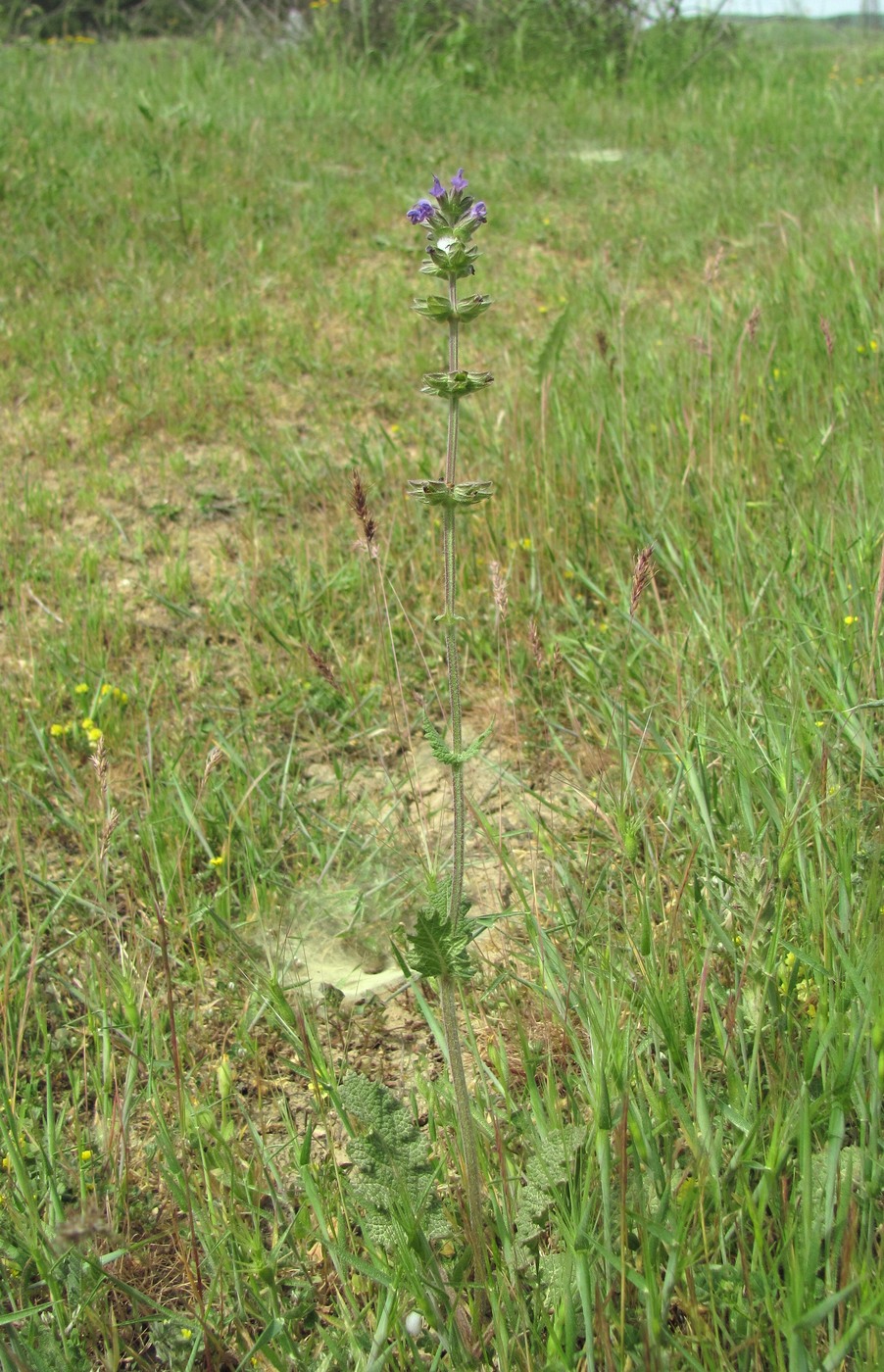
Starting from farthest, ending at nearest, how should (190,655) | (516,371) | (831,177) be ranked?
(831,177) < (516,371) < (190,655)

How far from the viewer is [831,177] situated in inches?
233

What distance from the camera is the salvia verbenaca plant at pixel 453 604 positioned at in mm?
1304

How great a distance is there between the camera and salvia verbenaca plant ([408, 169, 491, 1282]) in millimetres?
1304

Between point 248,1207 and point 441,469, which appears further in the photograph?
point 441,469

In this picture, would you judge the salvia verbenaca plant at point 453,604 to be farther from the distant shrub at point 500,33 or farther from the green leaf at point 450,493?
the distant shrub at point 500,33

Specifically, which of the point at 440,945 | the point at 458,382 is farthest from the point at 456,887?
the point at 458,382

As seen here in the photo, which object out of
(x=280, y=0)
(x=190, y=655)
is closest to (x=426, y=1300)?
(x=190, y=655)

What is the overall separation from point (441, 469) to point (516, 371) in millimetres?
844

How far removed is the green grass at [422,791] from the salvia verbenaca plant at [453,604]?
6 centimetres

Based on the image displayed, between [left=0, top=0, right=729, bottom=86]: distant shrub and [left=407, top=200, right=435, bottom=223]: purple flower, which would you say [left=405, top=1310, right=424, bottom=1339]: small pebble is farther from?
[left=0, top=0, right=729, bottom=86]: distant shrub

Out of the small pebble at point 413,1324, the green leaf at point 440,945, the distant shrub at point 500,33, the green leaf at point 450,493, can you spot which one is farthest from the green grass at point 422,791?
the distant shrub at point 500,33

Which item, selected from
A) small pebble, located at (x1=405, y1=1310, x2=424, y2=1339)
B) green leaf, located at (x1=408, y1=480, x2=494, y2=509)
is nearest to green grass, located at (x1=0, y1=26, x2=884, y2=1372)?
small pebble, located at (x1=405, y1=1310, x2=424, y2=1339)

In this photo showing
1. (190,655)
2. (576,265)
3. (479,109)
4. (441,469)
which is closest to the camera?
(190,655)

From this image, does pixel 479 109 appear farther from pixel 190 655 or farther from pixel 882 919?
pixel 882 919
